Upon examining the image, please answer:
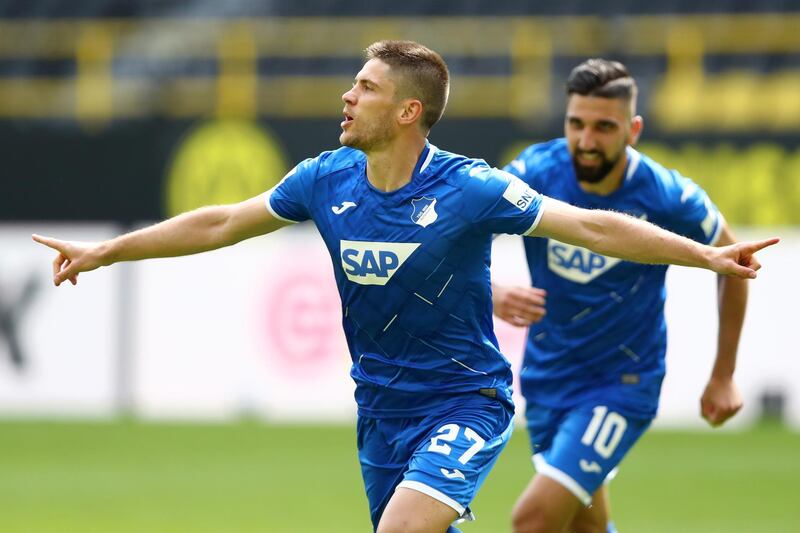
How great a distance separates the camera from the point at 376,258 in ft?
19.0

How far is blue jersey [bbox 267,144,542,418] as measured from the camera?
18.9 ft

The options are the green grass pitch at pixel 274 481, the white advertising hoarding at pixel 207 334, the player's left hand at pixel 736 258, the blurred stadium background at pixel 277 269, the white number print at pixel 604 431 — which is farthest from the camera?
the white advertising hoarding at pixel 207 334

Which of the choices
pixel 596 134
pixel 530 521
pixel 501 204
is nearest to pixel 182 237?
pixel 501 204

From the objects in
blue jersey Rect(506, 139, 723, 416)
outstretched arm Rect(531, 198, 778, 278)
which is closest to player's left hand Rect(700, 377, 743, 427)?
blue jersey Rect(506, 139, 723, 416)

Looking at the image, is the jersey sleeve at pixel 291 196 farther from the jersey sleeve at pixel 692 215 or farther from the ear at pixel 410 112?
the jersey sleeve at pixel 692 215

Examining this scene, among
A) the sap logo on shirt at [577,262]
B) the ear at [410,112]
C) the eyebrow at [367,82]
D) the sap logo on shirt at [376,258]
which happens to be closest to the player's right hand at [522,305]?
the sap logo on shirt at [577,262]

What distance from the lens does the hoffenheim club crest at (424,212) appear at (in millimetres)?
5758

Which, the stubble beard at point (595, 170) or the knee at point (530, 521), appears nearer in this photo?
the knee at point (530, 521)

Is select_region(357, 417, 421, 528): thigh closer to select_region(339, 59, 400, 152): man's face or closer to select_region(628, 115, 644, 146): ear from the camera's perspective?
select_region(339, 59, 400, 152): man's face

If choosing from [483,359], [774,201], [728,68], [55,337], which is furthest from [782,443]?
[483,359]

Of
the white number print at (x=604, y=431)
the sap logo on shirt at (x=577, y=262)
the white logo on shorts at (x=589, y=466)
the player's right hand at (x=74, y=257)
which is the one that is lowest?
the white logo on shorts at (x=589, y=466)

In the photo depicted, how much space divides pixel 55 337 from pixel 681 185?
969 cm

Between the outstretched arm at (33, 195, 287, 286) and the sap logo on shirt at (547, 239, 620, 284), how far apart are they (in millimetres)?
1688

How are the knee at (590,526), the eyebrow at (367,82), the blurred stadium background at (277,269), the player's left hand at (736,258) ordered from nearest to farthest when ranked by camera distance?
the player's left hand at (736,258) < the eyebrow at (367,82) < the knee at (590,526) < the blurred stadium background at (277,269)
